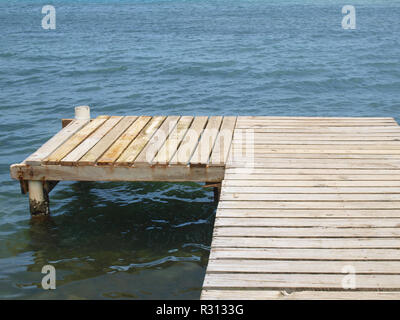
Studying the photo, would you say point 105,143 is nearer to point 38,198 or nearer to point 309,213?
point 38,198

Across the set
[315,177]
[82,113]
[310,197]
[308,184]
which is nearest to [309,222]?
[310,197]

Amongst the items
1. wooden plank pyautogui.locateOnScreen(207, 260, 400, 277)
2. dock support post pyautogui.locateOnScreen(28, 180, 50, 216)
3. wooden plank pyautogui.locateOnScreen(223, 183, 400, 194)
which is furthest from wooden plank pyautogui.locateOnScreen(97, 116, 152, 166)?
wooden plank pyautogui.locateOnScreen(207, 260, 400, 277)

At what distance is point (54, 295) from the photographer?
645 cm

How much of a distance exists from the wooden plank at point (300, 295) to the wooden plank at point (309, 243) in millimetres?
722

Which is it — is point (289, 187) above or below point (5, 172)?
above

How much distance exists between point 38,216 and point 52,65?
15185 millimetres

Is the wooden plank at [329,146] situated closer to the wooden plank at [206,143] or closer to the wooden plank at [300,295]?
the wooden plank at [206,143]

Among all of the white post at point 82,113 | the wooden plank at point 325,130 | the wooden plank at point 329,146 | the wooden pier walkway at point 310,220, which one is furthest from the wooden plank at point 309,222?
the white post at point 82,113

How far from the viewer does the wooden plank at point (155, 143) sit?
7.02 m

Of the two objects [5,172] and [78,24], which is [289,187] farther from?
[78,24]

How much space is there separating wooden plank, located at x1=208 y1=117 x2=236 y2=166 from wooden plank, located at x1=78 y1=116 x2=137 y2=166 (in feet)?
4.74
